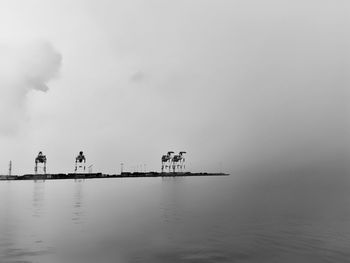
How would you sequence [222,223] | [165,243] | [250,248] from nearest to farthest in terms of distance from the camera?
[250,248] → [165,243] → [222,223]

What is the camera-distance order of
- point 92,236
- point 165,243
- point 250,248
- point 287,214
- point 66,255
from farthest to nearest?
point 287,214, point 92,236, point 165,243, point 250,248, point 66,255

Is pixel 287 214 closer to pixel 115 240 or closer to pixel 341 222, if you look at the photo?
pixel 341 222

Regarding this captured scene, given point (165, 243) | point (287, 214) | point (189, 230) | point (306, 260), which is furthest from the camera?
point (287, 214)

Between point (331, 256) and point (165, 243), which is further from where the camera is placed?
point (165, 243)

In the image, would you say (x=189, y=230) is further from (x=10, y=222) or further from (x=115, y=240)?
(x=10, y=222)

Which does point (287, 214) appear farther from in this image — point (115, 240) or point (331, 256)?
point (115, 240)

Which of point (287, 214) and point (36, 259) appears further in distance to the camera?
point (287, 214)

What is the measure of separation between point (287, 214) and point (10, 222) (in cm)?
4180

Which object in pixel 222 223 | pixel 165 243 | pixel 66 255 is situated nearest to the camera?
pixel 66 255

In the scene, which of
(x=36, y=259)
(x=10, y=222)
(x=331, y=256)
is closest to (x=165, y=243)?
(x=36, y=259)

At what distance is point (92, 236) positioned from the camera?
3559cm

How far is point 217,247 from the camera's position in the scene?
30.1 meters

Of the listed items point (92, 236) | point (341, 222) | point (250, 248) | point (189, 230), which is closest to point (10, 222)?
point (92, 236)

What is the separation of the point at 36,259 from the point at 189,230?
59.0 feet
